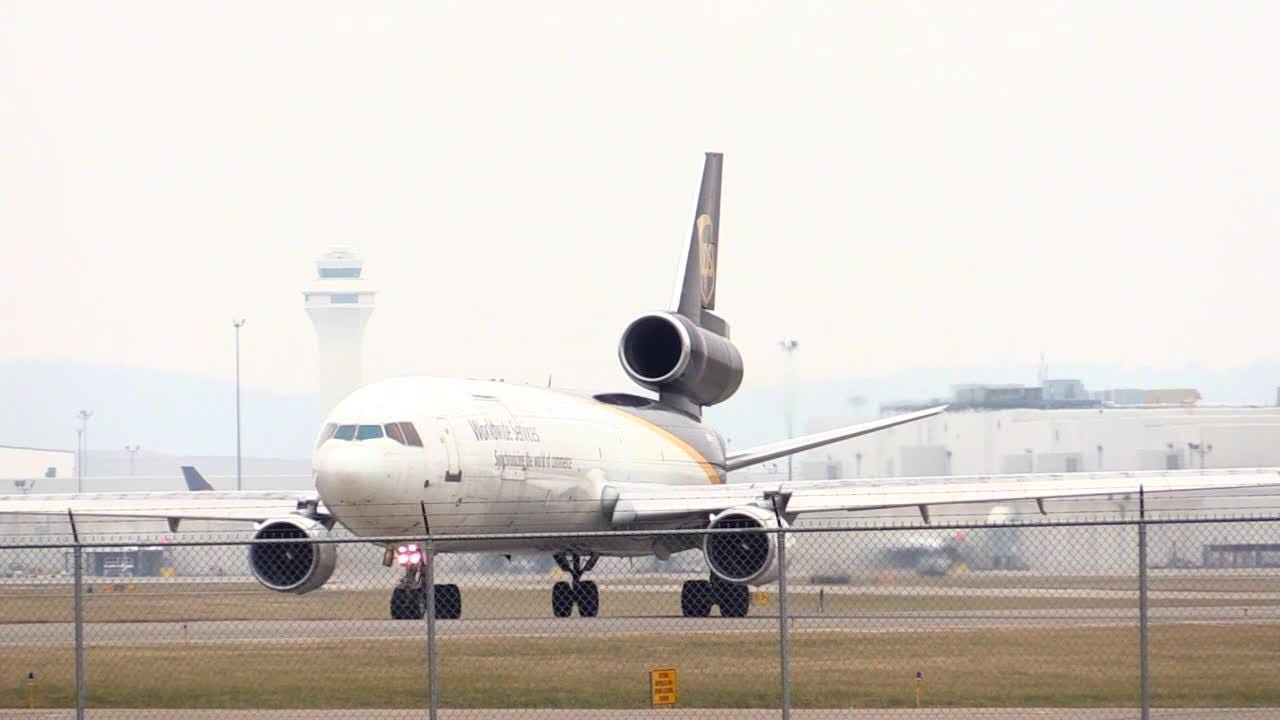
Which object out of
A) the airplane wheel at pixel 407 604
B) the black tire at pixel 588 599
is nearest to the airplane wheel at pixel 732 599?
the black tire at pixel 588 599

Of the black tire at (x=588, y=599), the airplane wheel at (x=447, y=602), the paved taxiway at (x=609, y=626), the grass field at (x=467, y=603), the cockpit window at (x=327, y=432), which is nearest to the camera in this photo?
the paved taxiway at (x=609, y=626)

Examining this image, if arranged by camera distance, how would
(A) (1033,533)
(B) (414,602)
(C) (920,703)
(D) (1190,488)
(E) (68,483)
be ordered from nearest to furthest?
1. (C) (920,703)
2. (B) (414,602)
3. (D) (1190,488)
4. (A) (1033,533)
5. (E) (68,483)

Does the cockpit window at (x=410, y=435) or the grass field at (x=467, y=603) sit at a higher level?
the cockpit window at (x=410, y=435)

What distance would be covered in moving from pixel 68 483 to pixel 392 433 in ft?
302

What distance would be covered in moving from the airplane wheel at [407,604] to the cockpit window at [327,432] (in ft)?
13.8

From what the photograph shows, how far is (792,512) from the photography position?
121ft

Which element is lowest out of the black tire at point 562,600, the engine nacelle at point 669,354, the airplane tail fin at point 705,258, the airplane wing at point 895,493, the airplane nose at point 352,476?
the black tire at point 562,600

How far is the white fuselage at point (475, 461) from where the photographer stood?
3077 centimetres

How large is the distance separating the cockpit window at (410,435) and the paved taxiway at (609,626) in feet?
10.7

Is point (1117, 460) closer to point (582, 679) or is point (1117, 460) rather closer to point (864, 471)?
point (864, 471)

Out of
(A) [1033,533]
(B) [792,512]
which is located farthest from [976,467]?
(B) [792,512]

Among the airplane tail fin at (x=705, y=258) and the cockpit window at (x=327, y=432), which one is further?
the airplane tail fin at (x=705, y=258)

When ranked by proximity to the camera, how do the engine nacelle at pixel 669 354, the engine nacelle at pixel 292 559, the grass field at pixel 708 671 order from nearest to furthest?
the grass field at pixel 708 671
the engine nacelle at pixel 292 559
the engine nacelle at pixel 669 354

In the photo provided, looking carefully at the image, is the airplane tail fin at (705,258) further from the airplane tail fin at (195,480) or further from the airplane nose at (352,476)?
the airplane tail fin at (195,480)
